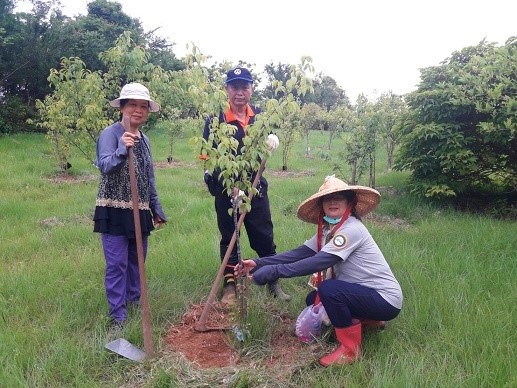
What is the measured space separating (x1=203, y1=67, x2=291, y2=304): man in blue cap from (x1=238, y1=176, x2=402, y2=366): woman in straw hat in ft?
2.34

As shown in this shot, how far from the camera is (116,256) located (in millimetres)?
3279

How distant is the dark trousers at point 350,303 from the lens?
2799 mm

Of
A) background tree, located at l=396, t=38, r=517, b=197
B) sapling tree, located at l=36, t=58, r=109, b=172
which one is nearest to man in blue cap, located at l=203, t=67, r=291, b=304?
background tree, located at l=396, t=38, r=517, b=197

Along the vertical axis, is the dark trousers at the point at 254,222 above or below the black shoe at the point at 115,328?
Result: above

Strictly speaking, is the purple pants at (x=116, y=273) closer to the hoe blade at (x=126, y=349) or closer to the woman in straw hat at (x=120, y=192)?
the woman in straw hat at (x=120, y=192)

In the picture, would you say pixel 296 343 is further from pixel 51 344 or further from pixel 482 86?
pixel 482 86

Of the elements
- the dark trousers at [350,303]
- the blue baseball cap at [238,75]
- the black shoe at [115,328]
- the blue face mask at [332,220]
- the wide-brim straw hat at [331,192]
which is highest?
the blue baseball cap at [238,75]

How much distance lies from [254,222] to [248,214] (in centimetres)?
9

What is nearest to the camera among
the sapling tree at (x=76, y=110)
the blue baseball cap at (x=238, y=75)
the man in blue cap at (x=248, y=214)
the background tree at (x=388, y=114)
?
the blue baseball cap at (x=238, y=75)

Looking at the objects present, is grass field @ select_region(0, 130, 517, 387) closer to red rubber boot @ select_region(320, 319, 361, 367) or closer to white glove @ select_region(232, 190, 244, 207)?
red rubber boot @ select_region(320, 319, 361, 367)

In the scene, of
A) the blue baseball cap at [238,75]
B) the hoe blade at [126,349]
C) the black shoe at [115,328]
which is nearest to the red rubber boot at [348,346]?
the hoe blade at [126,349]

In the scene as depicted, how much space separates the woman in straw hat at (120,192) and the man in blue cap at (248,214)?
1.60 ft

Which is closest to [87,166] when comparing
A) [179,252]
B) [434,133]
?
[179,252]

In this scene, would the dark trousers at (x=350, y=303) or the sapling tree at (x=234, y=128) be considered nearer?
the sapling tree at (x=234, y=128)
